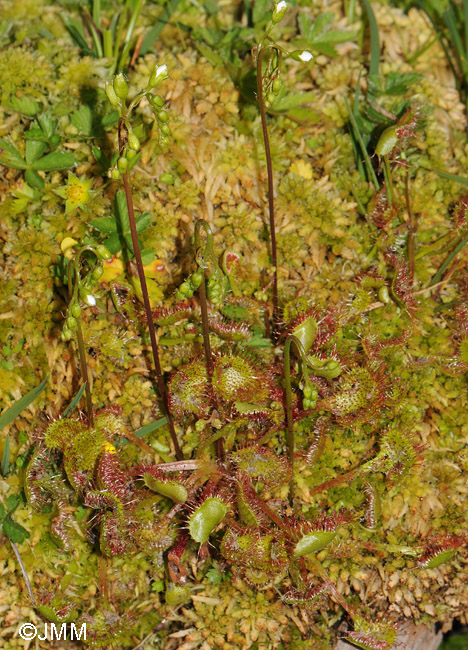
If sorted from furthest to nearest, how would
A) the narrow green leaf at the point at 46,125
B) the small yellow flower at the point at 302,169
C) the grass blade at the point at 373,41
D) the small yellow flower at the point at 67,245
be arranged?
1. the grass blade at the point at 373,41
2. the small yellow flower at the point at 302,169
3. the narrow green leaf at the point at 46,125
4. the small yellow flower at the point at 67,245

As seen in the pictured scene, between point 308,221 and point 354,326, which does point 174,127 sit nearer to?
point 308,221

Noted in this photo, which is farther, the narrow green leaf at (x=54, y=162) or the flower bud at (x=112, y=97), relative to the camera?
the narrow green leaf at (x=54, y=162)

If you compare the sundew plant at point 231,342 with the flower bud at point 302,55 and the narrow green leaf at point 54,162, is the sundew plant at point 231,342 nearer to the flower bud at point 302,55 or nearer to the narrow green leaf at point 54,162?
the narrow green leaf at point 54,162

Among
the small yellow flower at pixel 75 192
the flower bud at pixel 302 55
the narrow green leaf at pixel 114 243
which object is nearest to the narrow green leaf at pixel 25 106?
the small yellow flower at pixel 75 192

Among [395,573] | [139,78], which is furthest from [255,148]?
[395,573]

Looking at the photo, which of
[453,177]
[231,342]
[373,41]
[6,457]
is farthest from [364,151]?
[6,457]

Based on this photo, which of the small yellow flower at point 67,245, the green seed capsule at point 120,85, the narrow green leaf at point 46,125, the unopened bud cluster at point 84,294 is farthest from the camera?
the narrow green leaf at point 46,125

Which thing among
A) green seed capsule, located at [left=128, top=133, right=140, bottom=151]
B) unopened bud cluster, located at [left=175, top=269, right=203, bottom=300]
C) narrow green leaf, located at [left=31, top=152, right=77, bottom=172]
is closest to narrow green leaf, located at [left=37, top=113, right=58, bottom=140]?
narrow green leaf, located at [left=31, top=152, right=77, bottom=172]
